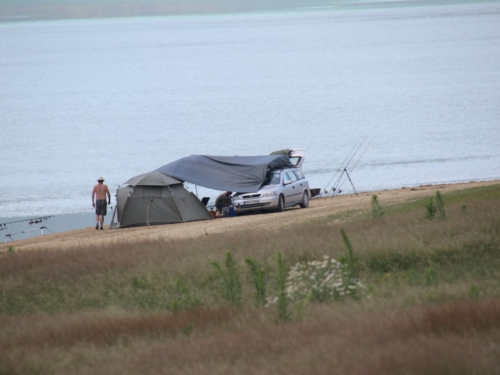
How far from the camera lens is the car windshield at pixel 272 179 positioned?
28.4 meters

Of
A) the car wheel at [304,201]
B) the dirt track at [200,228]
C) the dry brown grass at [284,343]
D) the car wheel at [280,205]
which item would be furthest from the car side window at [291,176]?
the dry brown grass at [284,343]

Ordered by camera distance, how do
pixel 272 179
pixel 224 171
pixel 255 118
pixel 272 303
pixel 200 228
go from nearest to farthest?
pixel 272 303
pixel 200 228
pixel 272 179
pixel 224 171
pixel 255 118

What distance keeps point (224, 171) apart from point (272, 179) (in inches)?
61.7

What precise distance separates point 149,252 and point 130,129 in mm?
59157

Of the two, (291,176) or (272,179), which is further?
(291,176)

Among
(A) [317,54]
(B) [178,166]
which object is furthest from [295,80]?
(B) [178,166]

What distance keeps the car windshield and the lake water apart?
9.42 metres

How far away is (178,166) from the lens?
2856 centimetres

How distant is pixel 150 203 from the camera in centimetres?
2739

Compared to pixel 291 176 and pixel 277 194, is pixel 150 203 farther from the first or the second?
pixel 291 176

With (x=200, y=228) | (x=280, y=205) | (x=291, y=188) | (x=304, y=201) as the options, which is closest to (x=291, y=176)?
(x=291, y=188)

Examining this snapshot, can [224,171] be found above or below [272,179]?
above

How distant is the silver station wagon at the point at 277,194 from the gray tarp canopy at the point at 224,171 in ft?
0.84

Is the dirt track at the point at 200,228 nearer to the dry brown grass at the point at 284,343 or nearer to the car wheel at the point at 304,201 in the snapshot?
the car wheel at the point at 304,201
